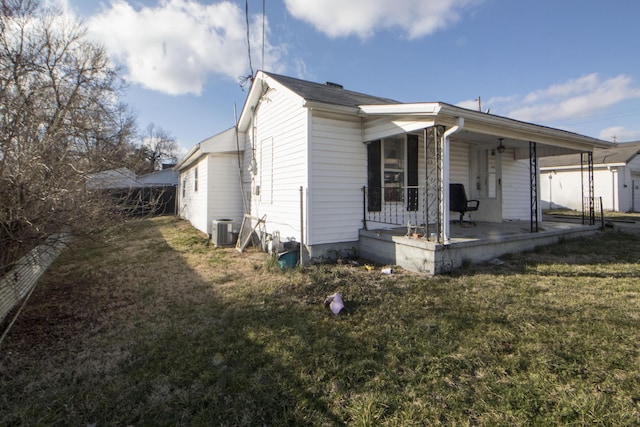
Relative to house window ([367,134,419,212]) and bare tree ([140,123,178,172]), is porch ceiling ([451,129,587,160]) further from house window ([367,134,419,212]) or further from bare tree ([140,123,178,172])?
bare tree ([140,123,178,172])

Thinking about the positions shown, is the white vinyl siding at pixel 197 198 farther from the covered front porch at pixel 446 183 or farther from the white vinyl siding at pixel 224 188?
the covered front porch at pixel 446 183

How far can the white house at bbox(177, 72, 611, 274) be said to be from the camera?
5.21m

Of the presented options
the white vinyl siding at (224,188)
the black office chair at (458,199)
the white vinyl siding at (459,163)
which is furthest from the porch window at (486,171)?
the white vinyl siding at (224,188)

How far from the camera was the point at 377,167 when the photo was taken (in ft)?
21.7

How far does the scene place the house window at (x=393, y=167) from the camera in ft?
22.3

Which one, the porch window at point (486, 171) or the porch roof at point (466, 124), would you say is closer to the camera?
the porch roof at point (466, 124)

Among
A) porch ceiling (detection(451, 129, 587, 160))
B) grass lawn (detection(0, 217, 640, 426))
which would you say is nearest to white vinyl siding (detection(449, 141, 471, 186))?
porch ceiling (detection(451, 129, 587, 160))

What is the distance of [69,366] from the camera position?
2.60 m

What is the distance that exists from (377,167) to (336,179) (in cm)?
110

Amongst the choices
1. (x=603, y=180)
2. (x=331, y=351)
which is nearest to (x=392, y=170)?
(x=331, y=351)

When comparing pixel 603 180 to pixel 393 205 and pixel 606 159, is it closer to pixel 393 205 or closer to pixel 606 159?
pixel 606 159

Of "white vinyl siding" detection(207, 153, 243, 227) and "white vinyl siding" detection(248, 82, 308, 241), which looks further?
"white vinyl siding" detection(207, 153, 243, 227)

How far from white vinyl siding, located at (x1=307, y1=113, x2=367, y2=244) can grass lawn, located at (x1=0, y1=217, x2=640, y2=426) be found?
1.27 metres

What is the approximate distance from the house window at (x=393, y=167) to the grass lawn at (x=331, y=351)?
231cm
